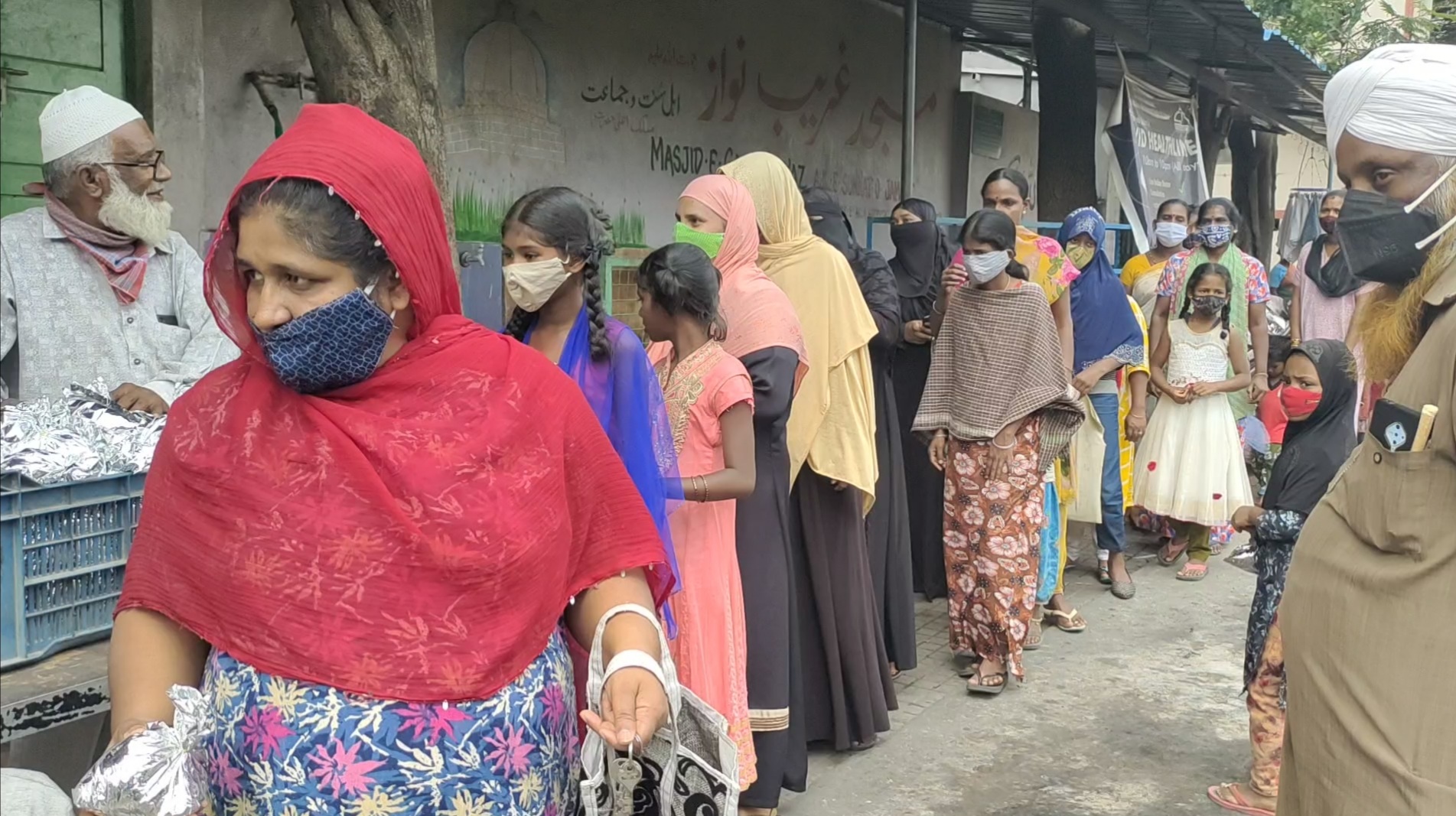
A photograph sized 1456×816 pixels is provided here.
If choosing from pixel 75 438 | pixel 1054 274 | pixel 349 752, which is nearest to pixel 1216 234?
pixel 1054 274

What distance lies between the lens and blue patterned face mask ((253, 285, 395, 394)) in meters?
1.67

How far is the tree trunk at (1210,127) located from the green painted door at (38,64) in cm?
1305

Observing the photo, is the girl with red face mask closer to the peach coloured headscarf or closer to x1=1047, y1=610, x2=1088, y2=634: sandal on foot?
the peach coloured headscarf

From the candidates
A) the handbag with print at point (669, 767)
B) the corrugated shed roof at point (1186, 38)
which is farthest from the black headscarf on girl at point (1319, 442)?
the corrugated shed roof at point (1186, 38)

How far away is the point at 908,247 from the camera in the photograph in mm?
5559

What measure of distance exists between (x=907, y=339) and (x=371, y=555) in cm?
401

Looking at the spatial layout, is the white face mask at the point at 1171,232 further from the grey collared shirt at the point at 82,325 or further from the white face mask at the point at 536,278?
the grey collared shirt at the point at 82,325

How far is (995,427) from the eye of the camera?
15.4 ft

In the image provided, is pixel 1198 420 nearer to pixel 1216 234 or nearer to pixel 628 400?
pixel 1216 234

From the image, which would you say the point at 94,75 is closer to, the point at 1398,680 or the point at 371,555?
the point at 371,555

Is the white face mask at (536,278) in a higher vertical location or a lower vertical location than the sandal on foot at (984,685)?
higher

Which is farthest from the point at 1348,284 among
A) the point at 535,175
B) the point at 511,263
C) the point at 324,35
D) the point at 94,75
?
the point at 535,175

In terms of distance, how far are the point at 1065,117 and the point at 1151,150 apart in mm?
1082

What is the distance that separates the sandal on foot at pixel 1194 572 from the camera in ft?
21.6
